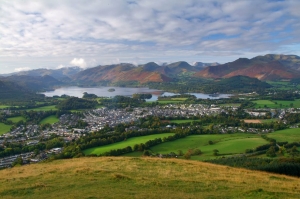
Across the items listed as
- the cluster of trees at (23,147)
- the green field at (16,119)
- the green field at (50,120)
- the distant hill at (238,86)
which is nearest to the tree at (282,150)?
the cluster of trees at (23,147)

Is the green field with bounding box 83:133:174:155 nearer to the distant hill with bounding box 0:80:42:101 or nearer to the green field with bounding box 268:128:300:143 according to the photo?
the green field with bounding box 268:128:300:143

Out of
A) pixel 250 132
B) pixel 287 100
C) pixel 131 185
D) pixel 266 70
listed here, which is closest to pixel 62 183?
pixel 131 185

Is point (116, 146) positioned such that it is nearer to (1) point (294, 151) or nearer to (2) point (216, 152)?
(2) point (216, 152)

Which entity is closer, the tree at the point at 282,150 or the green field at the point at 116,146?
the tree at the point at 282,150

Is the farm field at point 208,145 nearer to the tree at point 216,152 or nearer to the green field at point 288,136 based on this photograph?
the tree at point 216,152

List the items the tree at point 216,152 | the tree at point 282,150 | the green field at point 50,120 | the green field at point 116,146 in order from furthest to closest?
the green field at point 50,120 → the green field at point 116,146 → the tree at point 282,150 → the tree at point 216,152

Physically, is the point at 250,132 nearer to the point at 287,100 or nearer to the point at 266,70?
the point at 287,100

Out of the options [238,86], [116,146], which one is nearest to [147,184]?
[116,146]

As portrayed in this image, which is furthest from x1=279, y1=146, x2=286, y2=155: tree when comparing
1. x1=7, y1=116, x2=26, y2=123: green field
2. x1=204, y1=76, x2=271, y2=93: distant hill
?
x1=204, y1=76, x2=271, y2=93: distant hill
